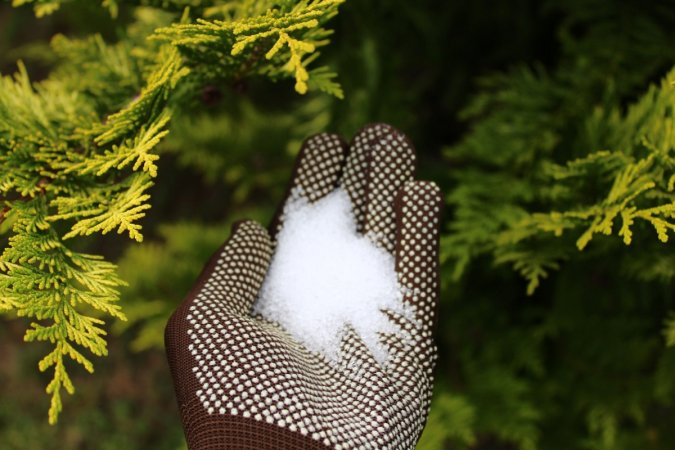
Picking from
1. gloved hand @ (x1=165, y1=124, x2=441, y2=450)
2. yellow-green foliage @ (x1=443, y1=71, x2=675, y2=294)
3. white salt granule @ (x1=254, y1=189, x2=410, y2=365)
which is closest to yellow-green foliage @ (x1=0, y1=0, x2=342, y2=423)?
gloved hand @ (x1=165, y1=124, x2=441, y2=450)

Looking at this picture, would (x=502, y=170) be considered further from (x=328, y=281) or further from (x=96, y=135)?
(x=96, y=135)

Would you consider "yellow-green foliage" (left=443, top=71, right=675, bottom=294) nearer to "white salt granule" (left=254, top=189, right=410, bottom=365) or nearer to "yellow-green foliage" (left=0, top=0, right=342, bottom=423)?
"white salt granule" (left=254, top=189, right=410, bottom=365)

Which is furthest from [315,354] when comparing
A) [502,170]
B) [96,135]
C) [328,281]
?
[502,170]

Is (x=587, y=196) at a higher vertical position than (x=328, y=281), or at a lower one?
higher

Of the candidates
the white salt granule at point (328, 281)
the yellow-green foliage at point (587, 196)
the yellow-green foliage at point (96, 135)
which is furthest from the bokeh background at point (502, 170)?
the white salt granule at point (328, 281)

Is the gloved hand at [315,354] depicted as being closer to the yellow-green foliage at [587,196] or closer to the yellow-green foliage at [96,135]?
the yellow-green foliage at [96,135]

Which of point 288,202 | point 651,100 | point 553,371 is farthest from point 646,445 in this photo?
point 288,202
